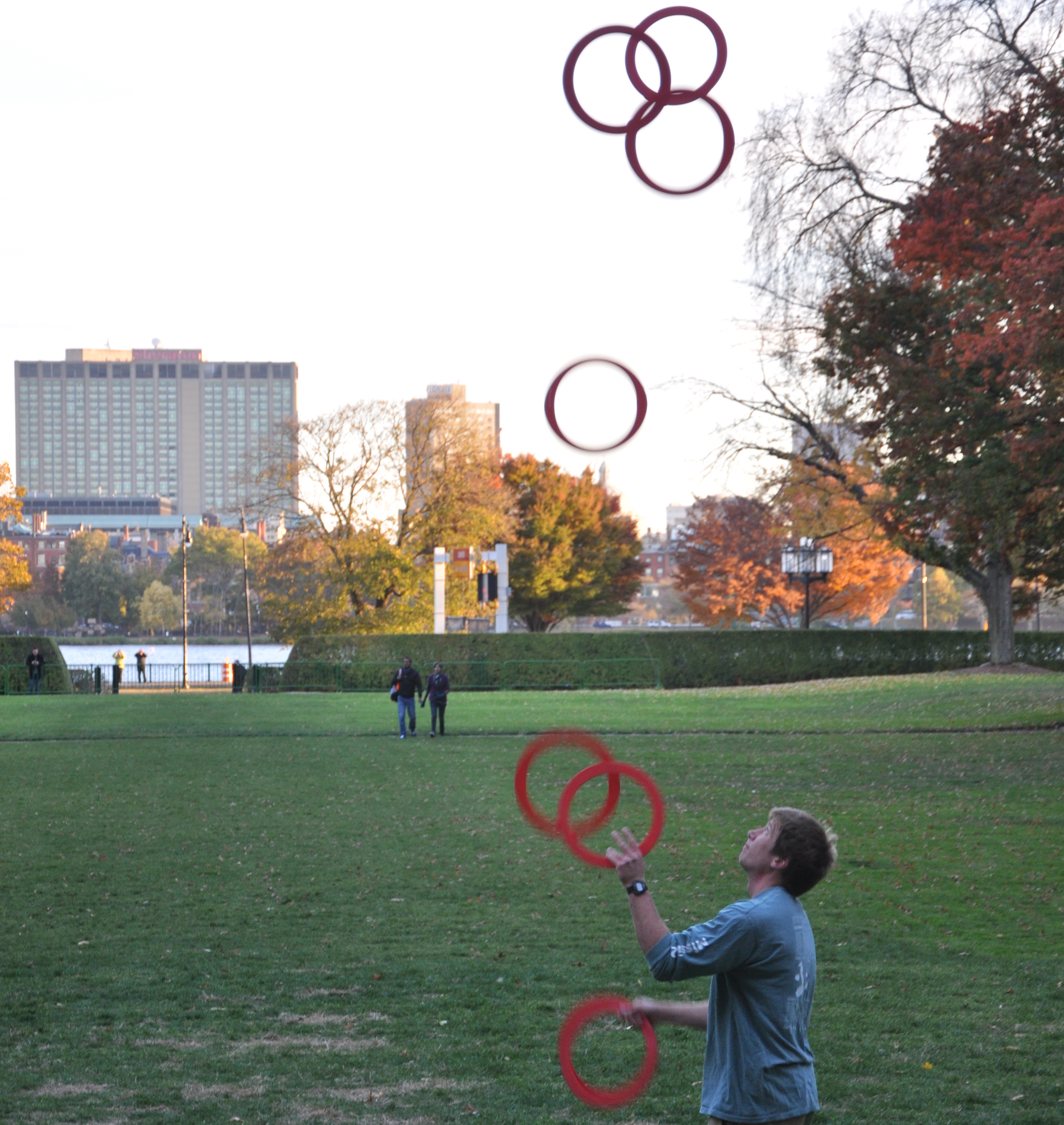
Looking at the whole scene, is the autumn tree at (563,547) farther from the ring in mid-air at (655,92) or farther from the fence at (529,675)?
the ring in mid-air at (655,92)

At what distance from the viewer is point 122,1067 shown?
6379mm

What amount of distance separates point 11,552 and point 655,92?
60.2m

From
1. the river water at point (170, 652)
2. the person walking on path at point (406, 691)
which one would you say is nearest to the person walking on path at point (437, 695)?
the person walking on path at point (406, 691)

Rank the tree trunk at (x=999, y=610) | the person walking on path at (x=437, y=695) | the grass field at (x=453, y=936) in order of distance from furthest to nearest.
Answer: the tree trunk at (x=999, y=610) < the person walking on path at (x=437, y=695) < the grass field at (x=453, y=936)

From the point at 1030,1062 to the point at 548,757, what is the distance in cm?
1496

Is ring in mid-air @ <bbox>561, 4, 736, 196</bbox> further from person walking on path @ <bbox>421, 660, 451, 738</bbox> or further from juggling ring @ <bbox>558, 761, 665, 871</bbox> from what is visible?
person walking on path @ <bbox>421, 660, 451, 738</bbox>

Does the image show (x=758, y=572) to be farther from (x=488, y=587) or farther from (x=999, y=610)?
(x=999, y=610)

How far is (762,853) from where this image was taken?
355 cm

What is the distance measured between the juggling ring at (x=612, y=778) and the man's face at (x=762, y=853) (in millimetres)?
344

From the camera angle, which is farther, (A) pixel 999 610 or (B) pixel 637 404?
(A) pixel 999 610

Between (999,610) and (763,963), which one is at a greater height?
(999,610)

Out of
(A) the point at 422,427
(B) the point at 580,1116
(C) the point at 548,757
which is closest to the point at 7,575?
(A) the point at 422,427

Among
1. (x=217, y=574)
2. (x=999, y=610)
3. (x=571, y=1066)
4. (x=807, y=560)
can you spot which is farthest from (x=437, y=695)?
(x=217, y=574)

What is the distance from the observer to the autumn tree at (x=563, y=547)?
65500 mm
